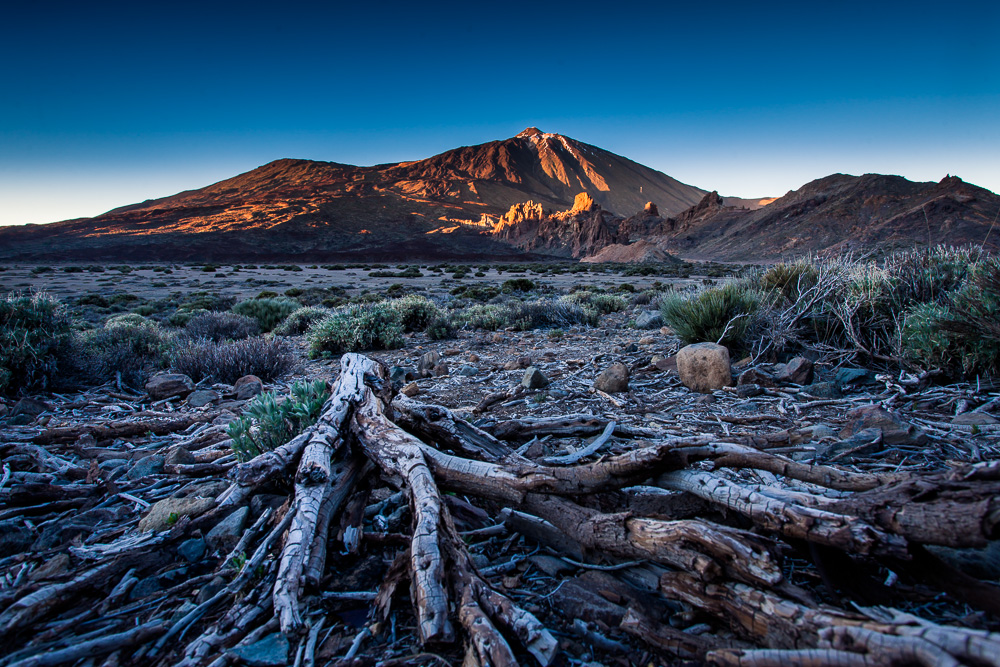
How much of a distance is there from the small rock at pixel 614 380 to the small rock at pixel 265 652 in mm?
3530

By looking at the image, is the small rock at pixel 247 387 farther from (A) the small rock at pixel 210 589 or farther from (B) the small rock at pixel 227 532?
(A) the small rock at pixel 210 589

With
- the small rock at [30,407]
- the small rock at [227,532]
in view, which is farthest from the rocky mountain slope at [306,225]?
the small rock at [227,532]

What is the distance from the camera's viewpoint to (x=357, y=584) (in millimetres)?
1805

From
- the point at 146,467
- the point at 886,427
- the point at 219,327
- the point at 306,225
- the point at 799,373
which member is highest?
the point at 306,225

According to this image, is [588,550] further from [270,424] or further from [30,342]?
[30,342]

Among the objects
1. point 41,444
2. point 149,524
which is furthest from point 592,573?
point 41,444

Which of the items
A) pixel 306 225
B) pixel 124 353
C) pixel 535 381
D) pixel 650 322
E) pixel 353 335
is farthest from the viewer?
pixel 306 225

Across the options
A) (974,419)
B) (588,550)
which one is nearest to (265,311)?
(588,550)

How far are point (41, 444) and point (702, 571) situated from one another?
4342 millimetres

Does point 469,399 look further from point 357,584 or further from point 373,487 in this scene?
point 357,584

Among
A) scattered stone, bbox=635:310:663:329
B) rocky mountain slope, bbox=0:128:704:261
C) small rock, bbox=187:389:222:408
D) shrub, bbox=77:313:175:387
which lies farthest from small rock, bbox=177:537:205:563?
rocky mountain slope, bbox=0:128:704:261

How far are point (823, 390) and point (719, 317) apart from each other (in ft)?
6.70

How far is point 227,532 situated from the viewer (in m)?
2.12

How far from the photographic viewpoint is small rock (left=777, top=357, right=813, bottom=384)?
14.0ft
